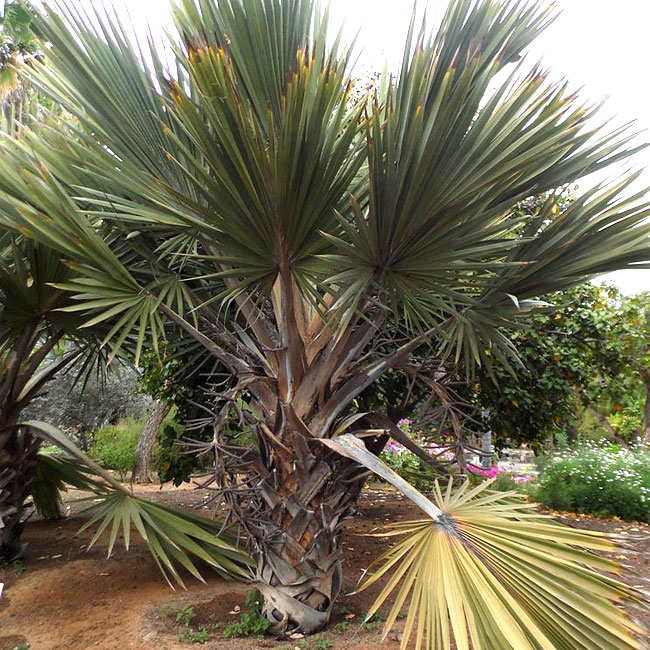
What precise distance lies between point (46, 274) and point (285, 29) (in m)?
2.26

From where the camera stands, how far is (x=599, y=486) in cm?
669

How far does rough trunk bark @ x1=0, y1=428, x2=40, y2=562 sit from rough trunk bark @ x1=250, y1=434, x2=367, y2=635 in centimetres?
235

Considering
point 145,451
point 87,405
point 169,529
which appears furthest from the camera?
point 87,405

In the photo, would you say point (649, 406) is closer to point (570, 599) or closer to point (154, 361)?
point (154, 361)

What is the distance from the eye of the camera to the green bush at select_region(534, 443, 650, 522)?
645cm

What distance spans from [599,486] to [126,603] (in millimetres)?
5251

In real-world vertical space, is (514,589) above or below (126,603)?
above

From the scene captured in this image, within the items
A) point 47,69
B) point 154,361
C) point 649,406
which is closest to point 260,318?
point 47,69

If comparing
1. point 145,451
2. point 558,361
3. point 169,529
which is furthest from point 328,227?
point 145,451

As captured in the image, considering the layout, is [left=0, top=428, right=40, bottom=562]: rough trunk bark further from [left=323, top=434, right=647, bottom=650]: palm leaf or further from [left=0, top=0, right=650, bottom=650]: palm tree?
[left=323, top=434, right=647, bottom=650]: palm leaf

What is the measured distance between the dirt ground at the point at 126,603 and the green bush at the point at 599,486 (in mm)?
885

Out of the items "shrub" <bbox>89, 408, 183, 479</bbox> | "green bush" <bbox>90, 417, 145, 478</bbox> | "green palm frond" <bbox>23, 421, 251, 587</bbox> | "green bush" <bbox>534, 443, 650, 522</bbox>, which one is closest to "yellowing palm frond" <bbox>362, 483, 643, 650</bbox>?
"green palm frond" <bbox>23, 421, 251, 587</bbox>

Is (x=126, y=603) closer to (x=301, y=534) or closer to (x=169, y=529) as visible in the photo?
(x=169, y=529)

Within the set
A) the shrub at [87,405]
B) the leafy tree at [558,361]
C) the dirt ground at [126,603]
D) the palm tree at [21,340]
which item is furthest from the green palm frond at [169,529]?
the shrub at [87,405]
